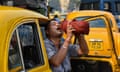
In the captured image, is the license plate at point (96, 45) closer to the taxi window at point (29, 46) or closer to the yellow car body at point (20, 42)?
the yellow car body at point (20, 42)

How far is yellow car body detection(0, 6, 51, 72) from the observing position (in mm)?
3586

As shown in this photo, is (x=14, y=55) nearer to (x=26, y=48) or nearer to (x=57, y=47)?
(x=26, y=48)

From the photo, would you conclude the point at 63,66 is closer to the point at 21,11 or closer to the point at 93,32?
the point at 21,11

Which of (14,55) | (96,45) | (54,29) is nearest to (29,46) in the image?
(14,55)

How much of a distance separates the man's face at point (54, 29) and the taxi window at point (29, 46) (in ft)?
1.50

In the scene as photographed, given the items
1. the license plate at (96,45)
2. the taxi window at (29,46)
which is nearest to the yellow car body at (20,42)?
the taxi window at (29,46)

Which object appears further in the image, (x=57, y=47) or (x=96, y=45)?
(x=96, y=45)

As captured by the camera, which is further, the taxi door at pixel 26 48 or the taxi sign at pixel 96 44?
the taxi sign at pixel 96 44

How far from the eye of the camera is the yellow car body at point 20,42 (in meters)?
3.59

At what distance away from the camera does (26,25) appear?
13.4 ft

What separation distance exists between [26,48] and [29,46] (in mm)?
127

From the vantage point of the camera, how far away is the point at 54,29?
4.71 metres

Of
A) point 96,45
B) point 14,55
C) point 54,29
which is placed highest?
point 54,29

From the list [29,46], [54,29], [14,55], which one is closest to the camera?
[14,55]
